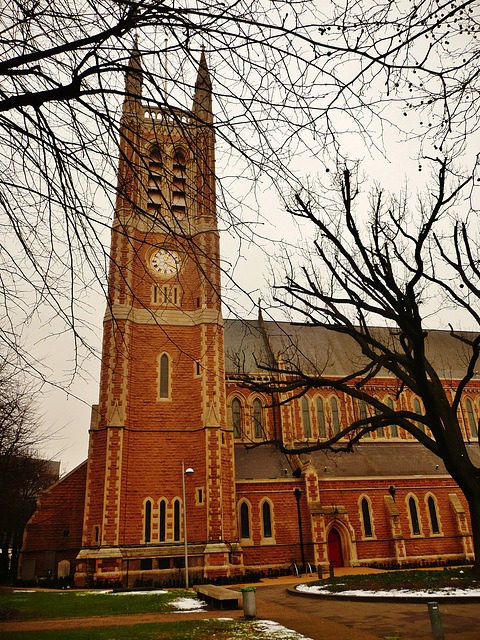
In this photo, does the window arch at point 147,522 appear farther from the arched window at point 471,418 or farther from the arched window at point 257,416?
the arched window at point 471,418

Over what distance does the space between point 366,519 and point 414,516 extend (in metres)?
2.72

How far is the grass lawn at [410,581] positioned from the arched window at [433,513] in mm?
14053

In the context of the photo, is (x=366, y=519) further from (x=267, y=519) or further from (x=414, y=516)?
(x=267, y=519)

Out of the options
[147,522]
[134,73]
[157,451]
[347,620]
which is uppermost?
[134,73]

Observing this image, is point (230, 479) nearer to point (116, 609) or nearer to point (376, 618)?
point (116, 609)

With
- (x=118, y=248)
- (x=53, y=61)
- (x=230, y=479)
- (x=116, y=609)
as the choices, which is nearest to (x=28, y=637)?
(x=116, y=609)

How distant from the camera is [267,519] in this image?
23984mm

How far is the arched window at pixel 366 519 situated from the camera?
82.3ft

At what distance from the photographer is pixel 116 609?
11.3m

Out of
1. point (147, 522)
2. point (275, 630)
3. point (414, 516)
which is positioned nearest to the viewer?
point (275, 630)

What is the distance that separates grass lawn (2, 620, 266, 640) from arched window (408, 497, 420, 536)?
19.7m

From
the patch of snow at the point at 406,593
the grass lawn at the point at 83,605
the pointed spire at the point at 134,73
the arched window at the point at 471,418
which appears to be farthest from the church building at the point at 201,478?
the pointed spire at the point at 134,73

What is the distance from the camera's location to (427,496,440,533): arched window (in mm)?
26000

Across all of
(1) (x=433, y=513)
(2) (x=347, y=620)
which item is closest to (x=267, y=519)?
(1) (x=433, y=513)
